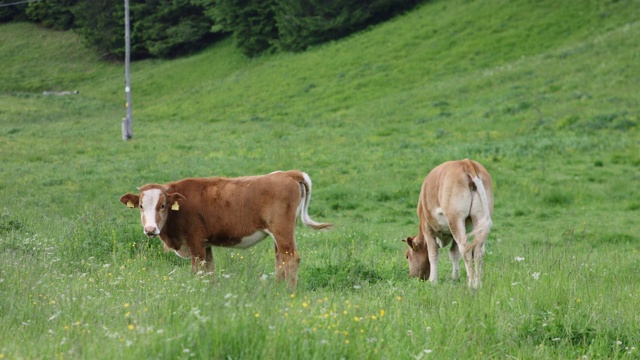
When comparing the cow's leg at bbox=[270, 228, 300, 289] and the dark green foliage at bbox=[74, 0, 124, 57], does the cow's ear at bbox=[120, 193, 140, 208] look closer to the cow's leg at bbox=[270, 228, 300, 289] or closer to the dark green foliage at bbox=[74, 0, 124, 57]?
the cow's leg at bbox=[270, 228, 300, 289]

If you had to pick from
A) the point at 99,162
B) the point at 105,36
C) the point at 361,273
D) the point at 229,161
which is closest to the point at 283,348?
the point at 361,273

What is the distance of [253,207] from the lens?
9469 mm

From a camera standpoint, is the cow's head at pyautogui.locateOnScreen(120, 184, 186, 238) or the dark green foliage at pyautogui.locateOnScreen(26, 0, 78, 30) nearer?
the cow's head at pyautogui.locateOnScreen(120, 184, 186, 238)

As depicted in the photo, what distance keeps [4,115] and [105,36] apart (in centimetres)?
2454

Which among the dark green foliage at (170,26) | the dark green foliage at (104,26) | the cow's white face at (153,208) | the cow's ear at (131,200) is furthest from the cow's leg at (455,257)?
the dark green foliage at (104,26)

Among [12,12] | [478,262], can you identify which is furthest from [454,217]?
[12,12]

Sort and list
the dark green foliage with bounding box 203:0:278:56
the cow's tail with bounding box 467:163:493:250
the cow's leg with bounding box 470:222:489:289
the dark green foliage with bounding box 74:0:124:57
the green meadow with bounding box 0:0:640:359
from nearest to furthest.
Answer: the green meadow with bounding box 0:0:640:359 → the cow's leg with bounding box 470:222:489:289 → the cow's tail with bounding box 467:163:493:250 → the dark green foliage with bounding box 203:0:278:56 → the dark green foliage with bounding box 74:0:124:57

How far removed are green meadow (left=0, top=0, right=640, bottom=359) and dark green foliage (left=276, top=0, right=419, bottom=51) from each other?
172 centimetres

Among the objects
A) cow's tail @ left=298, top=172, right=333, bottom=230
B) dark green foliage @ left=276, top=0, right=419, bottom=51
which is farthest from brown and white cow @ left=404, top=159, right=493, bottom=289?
dark green foliage @ left=276, top=0, right=419, bottom=51

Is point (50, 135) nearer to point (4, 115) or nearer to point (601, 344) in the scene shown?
point (4, 115)

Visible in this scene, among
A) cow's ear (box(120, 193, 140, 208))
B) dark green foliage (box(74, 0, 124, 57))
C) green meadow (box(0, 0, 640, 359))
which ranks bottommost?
dark green foliage (box(74, 0, 124, 57))

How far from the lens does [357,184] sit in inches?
770

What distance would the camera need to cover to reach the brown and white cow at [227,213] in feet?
30.6

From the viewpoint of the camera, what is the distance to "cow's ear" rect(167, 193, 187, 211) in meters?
9.30
